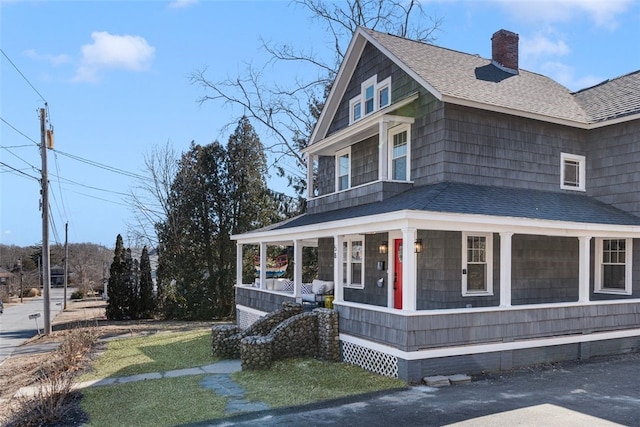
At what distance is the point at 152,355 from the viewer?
45.3 ft

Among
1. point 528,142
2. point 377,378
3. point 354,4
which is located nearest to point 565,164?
point 528,142

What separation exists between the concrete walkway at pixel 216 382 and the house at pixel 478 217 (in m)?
2.71

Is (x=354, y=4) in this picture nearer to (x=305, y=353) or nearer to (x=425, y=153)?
(x=425, y=153)

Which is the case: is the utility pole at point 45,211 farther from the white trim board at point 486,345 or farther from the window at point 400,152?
the window at point 400,152

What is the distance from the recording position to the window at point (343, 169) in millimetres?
16156

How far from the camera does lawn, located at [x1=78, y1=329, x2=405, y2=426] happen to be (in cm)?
785

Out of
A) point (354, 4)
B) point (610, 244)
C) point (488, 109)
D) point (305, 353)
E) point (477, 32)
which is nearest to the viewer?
point (305, 353)

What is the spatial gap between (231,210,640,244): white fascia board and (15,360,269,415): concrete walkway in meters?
3.99

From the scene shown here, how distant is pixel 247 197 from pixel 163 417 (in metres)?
18.8

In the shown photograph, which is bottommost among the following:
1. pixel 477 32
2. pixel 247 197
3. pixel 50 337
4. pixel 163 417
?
pixel 50 337

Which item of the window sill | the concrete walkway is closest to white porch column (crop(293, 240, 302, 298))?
the concrete walkway

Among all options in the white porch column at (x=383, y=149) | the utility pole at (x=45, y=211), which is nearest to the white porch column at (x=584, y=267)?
the white porch column at (x=383, y=149)

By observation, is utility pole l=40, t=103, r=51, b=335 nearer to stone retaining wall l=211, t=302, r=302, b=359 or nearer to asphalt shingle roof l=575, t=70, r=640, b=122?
stone retaining wall l=211, t=302, r=302, b=359

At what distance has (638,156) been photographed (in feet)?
42.2
